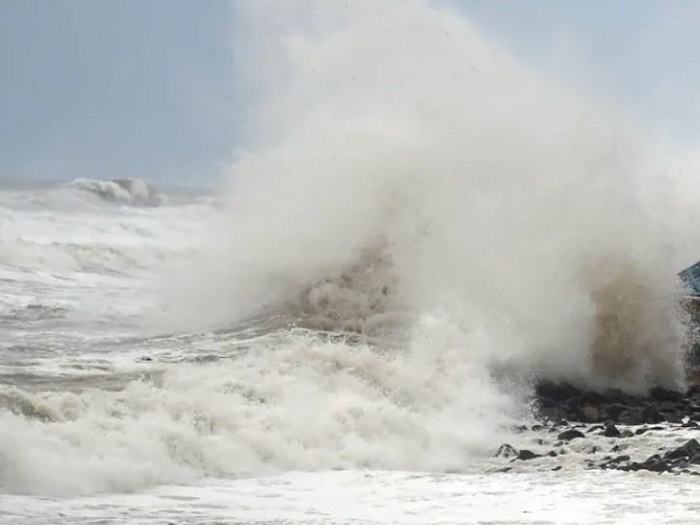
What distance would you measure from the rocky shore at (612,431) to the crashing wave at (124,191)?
32.8 meters

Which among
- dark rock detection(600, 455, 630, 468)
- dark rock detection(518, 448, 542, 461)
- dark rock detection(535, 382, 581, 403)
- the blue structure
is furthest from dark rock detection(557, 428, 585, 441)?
the blue structure

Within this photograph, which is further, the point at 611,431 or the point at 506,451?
the point at 611,431

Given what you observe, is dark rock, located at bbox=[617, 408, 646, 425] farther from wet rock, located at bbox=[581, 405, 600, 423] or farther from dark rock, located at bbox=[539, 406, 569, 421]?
dark rock, located at bbox=[539, 406, 569, 421]

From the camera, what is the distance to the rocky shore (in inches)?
343

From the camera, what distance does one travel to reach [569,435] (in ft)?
32.5

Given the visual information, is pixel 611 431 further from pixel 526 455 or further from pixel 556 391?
pixel 556 391

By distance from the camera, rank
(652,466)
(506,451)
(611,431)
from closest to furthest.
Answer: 1. (652,466)
2. (506,451)
3. (611,431)

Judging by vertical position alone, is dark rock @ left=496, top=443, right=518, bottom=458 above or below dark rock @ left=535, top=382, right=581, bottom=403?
below

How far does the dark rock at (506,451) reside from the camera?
30.4 feet

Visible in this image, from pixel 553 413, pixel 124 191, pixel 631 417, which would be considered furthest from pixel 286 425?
pixel 124 191

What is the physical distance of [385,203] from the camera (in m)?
18.6

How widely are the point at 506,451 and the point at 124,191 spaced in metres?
36.9

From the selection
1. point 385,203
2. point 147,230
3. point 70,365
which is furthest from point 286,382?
point 147,230

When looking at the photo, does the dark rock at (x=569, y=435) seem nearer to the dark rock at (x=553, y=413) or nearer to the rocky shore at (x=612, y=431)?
the rocky shore at (x=612, y=431)
